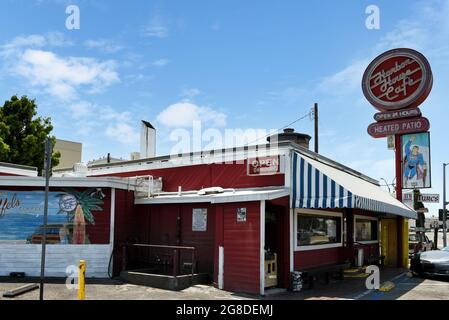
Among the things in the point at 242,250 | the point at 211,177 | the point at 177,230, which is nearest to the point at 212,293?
the point at 242,250

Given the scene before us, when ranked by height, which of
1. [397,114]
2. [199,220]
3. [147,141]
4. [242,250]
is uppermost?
[397,114]

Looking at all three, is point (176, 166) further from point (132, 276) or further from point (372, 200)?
point (372, 200)

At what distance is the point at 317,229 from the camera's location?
50.0 ft

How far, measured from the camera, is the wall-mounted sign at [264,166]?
1347 cm

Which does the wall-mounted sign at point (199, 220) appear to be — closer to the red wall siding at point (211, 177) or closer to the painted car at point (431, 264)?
the red wall siding at point (211, 177)

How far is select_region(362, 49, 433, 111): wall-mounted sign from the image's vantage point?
19859 mm

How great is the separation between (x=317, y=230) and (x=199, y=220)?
13.7 ft

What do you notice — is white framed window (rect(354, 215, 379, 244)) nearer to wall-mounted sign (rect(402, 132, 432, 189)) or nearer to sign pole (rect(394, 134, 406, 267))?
sign pole (rect(394, 134, 406, 267))

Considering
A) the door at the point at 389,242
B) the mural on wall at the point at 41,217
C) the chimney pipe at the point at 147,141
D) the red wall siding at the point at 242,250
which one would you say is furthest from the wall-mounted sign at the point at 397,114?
the mural on wall at the point at 41,217

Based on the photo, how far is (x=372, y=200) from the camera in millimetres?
14031

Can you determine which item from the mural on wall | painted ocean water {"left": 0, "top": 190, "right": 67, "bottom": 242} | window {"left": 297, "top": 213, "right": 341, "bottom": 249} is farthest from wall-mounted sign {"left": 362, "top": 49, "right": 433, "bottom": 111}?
painted ocean water {"left": 0, "top": 190, "right": 67, "bottom": 242}

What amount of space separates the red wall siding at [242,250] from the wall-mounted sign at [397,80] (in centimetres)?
1172

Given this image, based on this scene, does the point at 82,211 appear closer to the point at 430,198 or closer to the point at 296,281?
the point at 296,281

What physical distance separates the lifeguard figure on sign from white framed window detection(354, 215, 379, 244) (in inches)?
103
